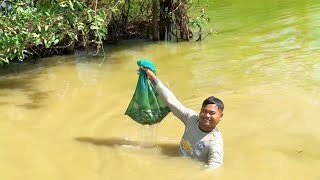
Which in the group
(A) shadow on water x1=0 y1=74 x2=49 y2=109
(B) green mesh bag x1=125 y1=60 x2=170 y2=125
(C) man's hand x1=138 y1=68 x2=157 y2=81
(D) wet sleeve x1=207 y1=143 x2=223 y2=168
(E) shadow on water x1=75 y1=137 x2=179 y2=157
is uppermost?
(C) man's hand x1=138 y1=68 x2=157 y2=81

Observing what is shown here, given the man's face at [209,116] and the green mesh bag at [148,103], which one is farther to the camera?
the green mesh bag at [148,103]

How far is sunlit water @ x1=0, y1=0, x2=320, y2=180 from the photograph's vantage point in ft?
18.1

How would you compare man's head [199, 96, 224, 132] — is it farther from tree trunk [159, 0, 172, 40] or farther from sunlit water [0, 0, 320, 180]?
tree trunk [159, 0, 172, 40]

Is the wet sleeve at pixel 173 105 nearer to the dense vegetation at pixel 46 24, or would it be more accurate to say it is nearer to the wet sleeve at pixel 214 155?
the wet sleeve at pixel 214 155

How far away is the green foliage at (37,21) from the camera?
7.79m

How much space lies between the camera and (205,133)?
535 cm

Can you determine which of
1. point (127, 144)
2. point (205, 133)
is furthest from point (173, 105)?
point (127, 144)

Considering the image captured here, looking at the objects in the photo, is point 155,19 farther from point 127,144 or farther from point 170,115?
point 127,144

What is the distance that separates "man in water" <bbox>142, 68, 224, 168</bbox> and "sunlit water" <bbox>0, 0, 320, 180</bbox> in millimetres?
117

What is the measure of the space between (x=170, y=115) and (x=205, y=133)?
5.86 feet

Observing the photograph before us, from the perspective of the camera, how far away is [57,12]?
8109 millimetres

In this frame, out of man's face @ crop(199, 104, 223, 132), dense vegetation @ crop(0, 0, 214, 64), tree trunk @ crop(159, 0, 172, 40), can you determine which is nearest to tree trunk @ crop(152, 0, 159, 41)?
tree trunk @ crop(159, 0, 172, 40)

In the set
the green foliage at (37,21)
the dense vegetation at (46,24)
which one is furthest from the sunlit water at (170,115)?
the green foliage at (37,21)

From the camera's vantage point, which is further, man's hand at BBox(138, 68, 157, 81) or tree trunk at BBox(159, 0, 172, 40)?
tree trunk at BBox(159, 0, 172, 40)
